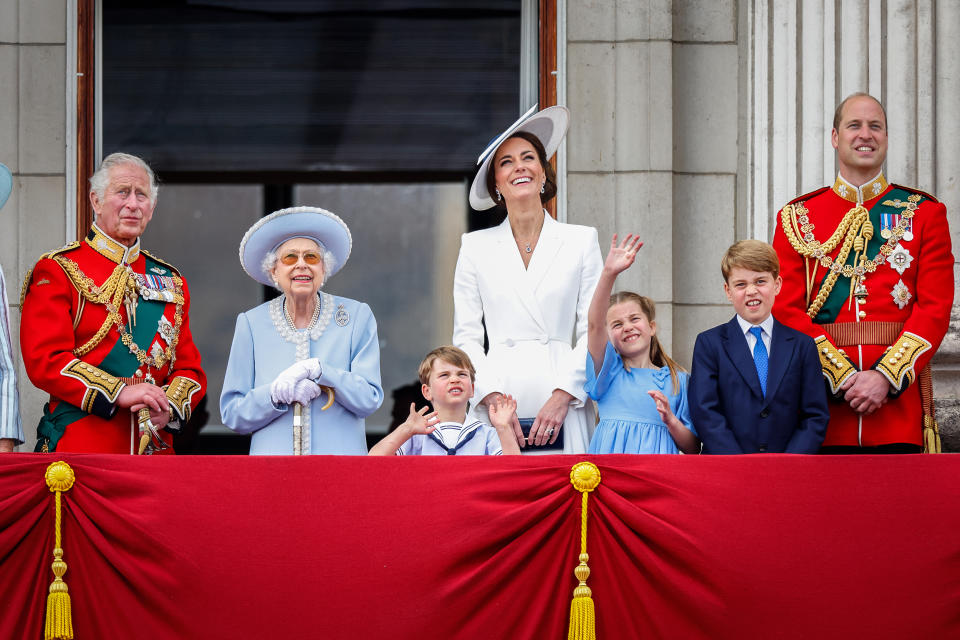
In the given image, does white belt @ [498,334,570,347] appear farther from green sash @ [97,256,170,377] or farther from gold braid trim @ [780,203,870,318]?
green sash @ [97,256,170,377]

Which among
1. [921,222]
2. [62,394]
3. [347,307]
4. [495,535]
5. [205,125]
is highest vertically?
[205,125]

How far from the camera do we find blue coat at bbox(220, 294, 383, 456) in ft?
16.1

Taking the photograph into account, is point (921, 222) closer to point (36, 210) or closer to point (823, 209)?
point (823, 209)

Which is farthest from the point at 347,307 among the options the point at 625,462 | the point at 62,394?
the point at 625,462

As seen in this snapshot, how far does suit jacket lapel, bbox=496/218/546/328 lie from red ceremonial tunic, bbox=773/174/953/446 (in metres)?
0.92

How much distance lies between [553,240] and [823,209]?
106cm

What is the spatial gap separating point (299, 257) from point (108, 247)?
752mm

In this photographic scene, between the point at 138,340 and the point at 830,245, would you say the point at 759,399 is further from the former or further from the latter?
the point at 138,340

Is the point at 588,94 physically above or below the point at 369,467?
above

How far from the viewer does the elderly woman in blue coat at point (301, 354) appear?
4.90 m

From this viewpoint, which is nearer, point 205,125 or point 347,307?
point 347,307

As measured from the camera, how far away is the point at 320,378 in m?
4.86

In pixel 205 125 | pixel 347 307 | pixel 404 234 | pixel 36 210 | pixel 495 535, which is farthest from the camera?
pixel 404 234

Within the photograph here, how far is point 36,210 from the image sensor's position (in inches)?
271
